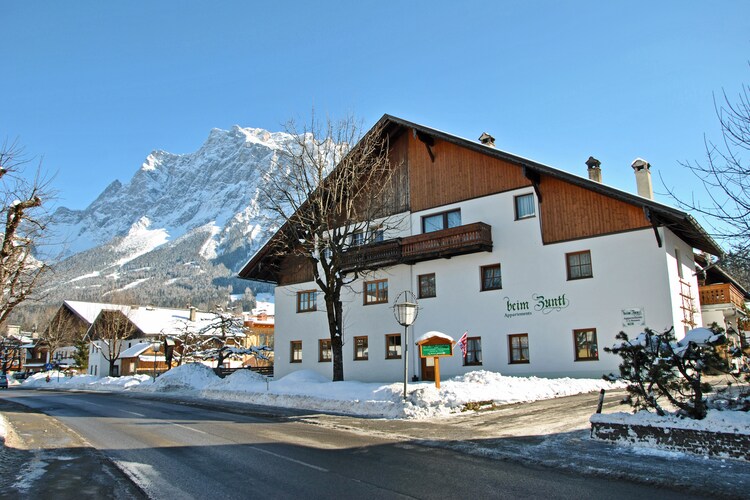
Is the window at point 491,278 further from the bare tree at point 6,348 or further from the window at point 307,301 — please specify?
the bare tree at point 6,348

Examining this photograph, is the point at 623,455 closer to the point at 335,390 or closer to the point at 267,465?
the point at 267,465

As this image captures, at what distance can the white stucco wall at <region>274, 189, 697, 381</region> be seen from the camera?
23.5m

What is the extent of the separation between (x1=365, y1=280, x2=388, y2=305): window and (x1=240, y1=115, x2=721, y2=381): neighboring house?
3.4 inches

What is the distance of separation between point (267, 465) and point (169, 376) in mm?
33068

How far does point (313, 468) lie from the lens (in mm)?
9445

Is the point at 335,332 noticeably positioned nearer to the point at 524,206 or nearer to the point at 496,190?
the point at 496,190

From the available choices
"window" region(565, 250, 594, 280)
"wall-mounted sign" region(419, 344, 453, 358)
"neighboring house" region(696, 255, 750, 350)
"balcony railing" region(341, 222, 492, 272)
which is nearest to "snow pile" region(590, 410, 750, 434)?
"wall-mounted sign" region(419, 344, 453, 358)

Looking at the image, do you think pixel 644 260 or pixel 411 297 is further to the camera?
pixel 411 297

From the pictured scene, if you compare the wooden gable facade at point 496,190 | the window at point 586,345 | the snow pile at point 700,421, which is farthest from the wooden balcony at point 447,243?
the snow pile at point 700,421

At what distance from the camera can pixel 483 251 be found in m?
28.2

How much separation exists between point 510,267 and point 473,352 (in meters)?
4.90

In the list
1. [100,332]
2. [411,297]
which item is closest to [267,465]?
[411,297]

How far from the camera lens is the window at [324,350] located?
34.3 meters

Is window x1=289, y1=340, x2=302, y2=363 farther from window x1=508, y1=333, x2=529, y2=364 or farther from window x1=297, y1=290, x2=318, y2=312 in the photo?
window x1=508, y1=333, x2=529, y2=364
